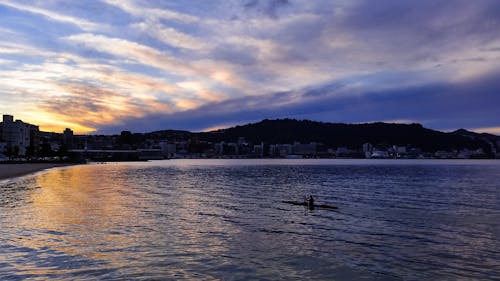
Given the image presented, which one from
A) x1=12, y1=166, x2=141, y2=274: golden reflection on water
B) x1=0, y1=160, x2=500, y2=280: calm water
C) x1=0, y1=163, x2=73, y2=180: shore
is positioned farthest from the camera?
x1=0, y1=163, x2=73, y2=180: shore

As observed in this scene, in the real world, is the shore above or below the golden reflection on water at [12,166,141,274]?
above

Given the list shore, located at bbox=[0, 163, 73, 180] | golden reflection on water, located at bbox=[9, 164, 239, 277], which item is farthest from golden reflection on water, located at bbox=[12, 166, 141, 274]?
shore, located at bbox=[0, 163, 73, 180]

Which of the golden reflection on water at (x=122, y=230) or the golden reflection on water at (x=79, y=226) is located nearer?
the golden reflection on water at (x=122, y=230)

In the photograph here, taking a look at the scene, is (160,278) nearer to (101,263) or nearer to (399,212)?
(101,263)

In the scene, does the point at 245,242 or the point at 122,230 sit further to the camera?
the point at 122,230

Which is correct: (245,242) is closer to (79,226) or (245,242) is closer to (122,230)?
(122,230)

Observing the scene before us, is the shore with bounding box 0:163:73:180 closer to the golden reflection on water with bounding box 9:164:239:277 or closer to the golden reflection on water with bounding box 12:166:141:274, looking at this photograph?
the golden reflection on water with bounding box 12:166:141:274

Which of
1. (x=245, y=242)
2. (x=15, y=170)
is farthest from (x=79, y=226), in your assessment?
(x=15, y=170)

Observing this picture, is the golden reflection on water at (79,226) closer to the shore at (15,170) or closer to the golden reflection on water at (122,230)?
the golden reflection on water at (122,230)

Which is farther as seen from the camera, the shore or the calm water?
the shore

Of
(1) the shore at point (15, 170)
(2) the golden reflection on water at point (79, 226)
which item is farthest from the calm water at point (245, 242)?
(1) the shore at point (15, 170)

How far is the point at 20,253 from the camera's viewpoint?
2159 centimetres

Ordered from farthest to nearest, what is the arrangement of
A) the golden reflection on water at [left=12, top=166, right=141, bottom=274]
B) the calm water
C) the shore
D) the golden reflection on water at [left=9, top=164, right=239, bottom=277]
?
1. the shore
2. the golden reflection on water at [left=12, top=166, right=141, bottom=274]
3. the golden reflection on water at [left=9, top=164, right=239, bottom=277]
4. the calm water

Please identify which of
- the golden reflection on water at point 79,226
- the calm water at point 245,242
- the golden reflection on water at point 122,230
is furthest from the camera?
the golden reflection on water at point 79,226
